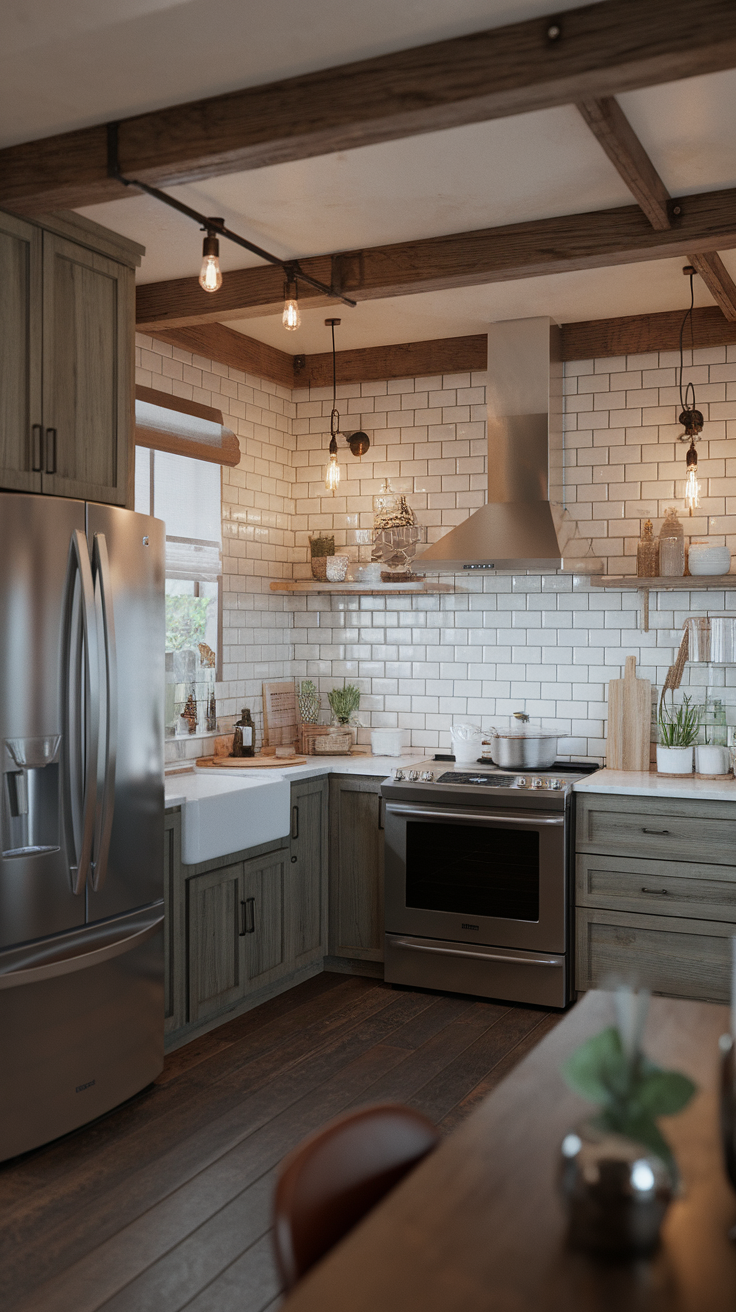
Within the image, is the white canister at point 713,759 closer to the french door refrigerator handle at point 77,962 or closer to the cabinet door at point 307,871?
the cabinet door at point 307,871

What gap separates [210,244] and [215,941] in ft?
8.31

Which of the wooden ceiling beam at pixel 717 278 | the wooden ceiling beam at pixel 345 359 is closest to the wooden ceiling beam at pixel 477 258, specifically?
the wooden ceiling beam at pixel 717 278

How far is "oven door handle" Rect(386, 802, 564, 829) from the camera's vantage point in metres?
4.38

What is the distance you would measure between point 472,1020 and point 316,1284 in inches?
131

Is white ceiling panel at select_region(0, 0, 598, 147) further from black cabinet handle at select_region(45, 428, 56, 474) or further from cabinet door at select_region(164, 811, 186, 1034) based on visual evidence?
cabinet door at select_region(164, 811, 186, 1034)

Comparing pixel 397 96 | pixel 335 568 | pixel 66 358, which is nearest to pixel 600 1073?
pixel 397 96

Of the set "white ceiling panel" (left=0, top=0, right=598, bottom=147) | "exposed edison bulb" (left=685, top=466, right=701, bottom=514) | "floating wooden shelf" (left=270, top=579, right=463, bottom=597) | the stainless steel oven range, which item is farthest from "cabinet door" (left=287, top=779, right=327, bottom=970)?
"white ceiling panel" (left=0, top=0, right=598, bottom=147)

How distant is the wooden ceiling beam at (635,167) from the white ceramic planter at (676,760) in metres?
1.91

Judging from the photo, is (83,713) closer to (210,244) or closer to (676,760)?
(210,244)

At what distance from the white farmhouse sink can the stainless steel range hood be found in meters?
1.28

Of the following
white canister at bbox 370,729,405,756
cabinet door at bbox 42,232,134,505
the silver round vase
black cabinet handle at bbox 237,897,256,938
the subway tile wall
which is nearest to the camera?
the silver round vase

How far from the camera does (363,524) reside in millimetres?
5633

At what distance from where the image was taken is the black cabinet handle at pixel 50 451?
3.39m

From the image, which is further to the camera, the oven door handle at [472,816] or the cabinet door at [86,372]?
the oven door handle at [472,816]
